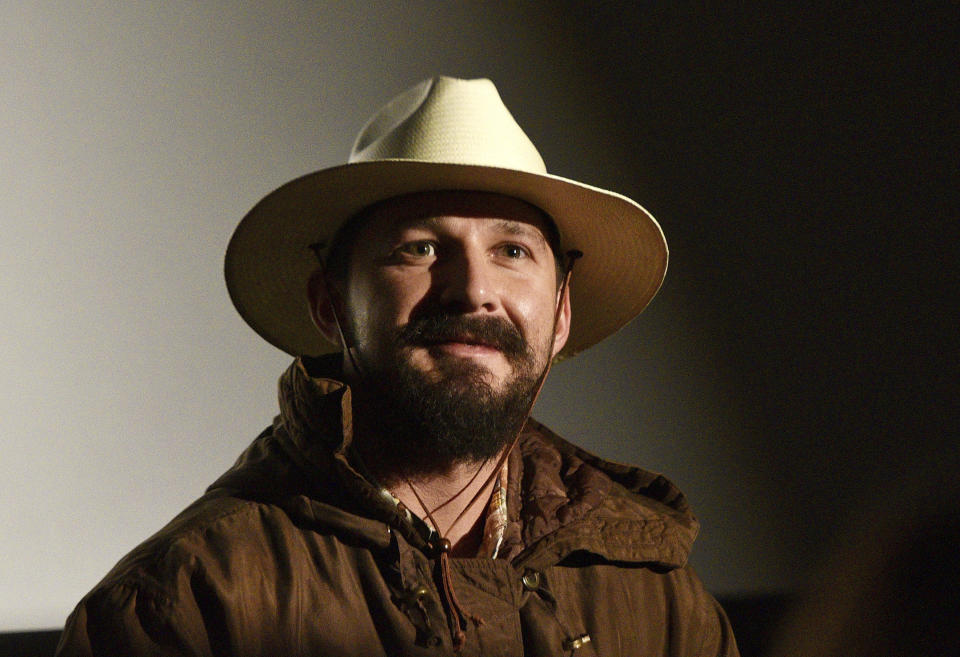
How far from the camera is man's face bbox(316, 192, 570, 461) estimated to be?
1.70 metres

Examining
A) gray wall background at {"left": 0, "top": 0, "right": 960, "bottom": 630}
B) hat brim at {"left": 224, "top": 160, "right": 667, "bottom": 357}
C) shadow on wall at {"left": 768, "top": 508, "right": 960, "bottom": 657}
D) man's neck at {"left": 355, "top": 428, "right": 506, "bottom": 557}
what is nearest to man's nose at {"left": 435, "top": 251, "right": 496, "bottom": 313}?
hat brim at {"left": 224, "top": 160, "right": 667, "bottom": 357}

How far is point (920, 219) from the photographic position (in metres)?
2.78

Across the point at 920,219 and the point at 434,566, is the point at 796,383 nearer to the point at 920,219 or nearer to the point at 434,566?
the point at 920,219

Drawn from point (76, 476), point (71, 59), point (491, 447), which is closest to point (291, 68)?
point (71, 59)

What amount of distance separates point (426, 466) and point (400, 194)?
396 millimetres

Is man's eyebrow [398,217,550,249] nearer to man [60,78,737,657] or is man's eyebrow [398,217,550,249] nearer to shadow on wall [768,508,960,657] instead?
man [60,78,737,657]

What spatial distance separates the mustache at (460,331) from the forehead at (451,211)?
145 millimetres

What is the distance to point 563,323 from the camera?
1936 mm

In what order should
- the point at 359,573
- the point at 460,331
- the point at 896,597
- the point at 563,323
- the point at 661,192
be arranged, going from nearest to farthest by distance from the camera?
the point at 896,597 < the point at 359,573 < the point at 460,331 < the point at 563,323 < the point at 661,192

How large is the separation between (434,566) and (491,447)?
0.76 ft

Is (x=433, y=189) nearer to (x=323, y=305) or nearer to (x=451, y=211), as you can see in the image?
(x=451, y=211)

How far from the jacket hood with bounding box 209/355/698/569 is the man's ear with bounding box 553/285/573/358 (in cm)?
15

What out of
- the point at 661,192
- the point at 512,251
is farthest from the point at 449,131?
the point at 661,192

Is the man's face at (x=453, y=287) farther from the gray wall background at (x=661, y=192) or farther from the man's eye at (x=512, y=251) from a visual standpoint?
the gray wall background at (x=661, y=192)
